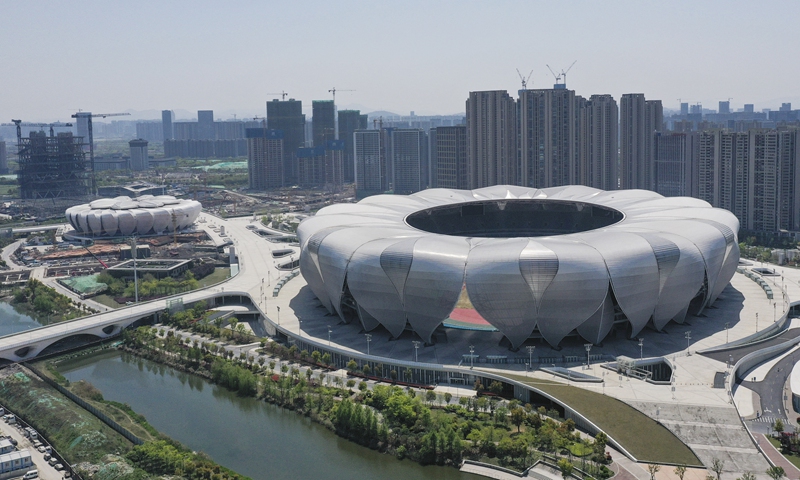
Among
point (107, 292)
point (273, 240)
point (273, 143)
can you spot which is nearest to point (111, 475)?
point (107, 292)

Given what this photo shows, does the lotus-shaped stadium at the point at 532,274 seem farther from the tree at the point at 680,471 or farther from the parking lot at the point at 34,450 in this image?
the parking lot at the point at 34,450

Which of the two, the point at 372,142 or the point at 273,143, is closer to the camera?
the point at 372,142

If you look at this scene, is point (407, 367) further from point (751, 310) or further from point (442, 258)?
point (751, 310)

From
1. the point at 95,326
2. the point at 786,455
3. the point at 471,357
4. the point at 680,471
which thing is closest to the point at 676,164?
the point at 471,357

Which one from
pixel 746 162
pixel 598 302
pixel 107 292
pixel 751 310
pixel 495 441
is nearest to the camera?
pixel 495 441

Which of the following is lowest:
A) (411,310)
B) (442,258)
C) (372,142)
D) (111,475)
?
(111,475)

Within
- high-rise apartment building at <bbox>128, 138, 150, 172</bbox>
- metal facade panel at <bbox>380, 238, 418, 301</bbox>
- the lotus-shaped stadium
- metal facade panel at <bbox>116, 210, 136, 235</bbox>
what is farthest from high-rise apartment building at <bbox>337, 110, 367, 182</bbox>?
metal facade panel at <bbox>380, 238, 418, 301</bbox>

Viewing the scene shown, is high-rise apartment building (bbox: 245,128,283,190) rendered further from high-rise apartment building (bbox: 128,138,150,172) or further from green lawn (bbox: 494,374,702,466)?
green lawn (bbox: 494,374,702,466)
